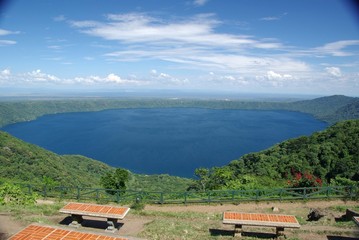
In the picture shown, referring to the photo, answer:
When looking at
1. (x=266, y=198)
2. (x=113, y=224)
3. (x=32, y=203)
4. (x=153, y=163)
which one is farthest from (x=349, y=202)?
(x=153, y=163)

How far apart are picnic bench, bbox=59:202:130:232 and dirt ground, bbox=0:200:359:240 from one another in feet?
1.05

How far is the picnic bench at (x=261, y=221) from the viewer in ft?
27.9

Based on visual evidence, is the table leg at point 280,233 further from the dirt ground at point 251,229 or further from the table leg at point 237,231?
the table leg at point 237,231

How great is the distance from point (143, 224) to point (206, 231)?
89.4 inches

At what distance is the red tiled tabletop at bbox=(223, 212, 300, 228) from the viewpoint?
8484 millimetres

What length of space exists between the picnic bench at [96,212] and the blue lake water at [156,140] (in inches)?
2990

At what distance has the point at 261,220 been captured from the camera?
8.80m

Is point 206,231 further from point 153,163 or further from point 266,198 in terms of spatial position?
point 153,163

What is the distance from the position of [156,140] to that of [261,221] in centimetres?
12040

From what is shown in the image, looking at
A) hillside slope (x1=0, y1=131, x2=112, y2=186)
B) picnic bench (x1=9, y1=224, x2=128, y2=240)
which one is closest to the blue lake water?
hillside slope (x1=0, y1=131, x2=112, y2=186)

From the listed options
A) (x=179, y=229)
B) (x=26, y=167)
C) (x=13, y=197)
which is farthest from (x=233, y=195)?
(x=26, y=167)

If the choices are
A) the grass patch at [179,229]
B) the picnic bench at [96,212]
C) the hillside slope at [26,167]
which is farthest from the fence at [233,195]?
the hillside slope at [26,167]

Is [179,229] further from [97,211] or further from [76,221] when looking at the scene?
[76,221]

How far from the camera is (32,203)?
1244 cm
